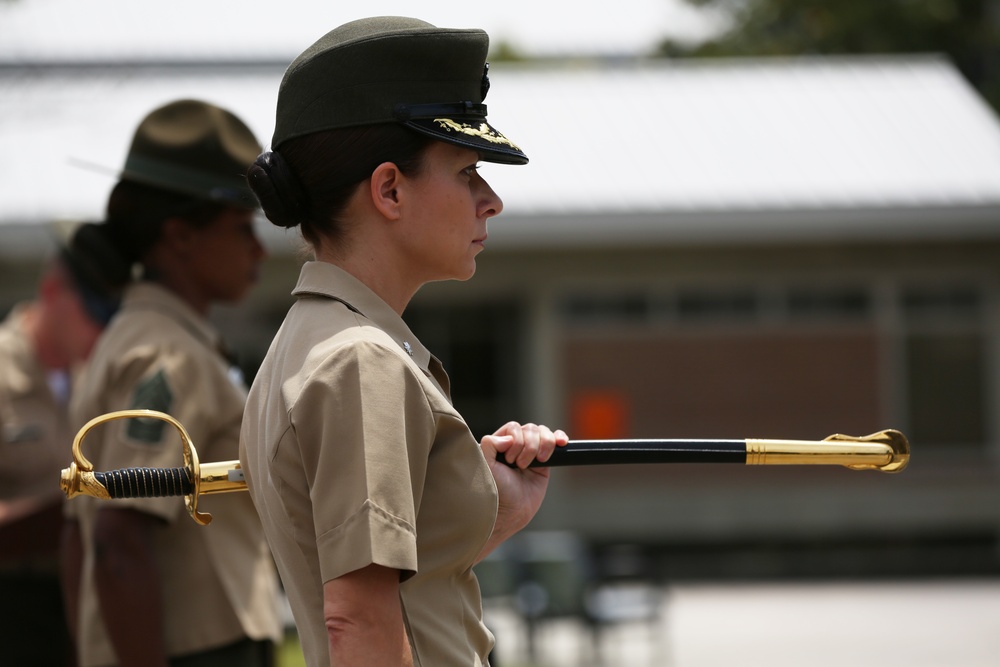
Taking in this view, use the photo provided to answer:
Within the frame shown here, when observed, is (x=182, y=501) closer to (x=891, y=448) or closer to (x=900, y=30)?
(x=891, y=448)

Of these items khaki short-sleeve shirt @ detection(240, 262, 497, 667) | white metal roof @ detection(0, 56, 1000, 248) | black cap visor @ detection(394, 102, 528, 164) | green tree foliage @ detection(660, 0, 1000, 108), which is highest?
green tree foliage @ detection(660, 0, 1000, 108)

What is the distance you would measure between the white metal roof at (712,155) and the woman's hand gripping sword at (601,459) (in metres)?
12.6

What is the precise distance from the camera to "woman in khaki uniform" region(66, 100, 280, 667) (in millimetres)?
2604

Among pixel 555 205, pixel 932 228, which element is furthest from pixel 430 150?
pixel 932 228

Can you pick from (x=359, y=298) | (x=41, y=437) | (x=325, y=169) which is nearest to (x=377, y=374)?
(x=359, y=298)

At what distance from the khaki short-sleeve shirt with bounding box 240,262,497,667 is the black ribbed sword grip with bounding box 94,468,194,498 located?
11 centimetres

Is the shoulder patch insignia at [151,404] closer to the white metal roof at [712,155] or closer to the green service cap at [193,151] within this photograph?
the green service cap at [193,151]

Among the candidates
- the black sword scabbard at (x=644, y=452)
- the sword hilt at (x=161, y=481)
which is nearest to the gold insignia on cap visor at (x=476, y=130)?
the black sword scabbard at (x=644, y=452)

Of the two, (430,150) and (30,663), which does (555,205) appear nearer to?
(30,663)

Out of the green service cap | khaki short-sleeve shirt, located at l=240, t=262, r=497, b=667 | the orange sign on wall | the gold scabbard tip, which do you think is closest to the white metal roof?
the orange sign on wall

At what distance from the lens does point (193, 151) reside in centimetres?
310

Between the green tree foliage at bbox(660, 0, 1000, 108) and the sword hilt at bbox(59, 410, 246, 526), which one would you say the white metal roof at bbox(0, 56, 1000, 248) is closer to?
the green tree foliage at bbox(660, 0, 1000, 108)

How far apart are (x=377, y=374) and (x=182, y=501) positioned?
1196 mm

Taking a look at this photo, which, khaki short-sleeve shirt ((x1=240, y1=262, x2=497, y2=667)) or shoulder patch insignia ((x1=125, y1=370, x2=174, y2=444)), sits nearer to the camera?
khaki short-sleeve shirt ((x1=240, y1=262, x2=497, y2=667))
